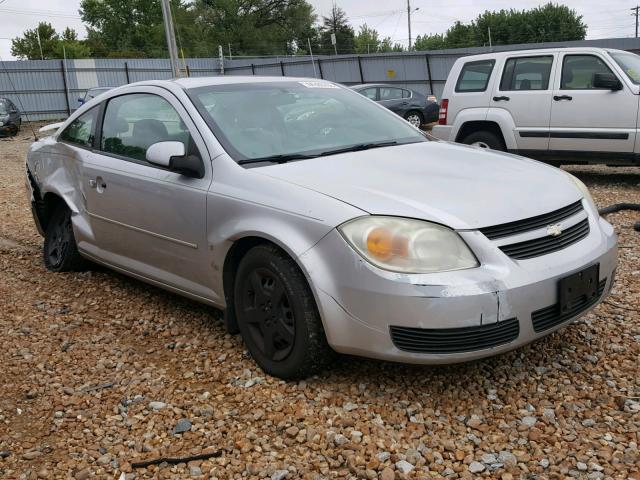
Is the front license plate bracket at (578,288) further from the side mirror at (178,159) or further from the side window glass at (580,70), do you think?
the side window glass at (580,70)

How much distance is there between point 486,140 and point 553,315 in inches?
253

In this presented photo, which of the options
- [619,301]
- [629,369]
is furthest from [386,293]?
[619,301]

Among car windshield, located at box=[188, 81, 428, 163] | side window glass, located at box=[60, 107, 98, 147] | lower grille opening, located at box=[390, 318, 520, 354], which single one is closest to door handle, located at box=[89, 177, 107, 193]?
side window glass, located at box=[60, 107, 98, 147]

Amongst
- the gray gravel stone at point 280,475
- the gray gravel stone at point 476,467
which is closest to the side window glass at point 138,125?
the gray gravel stone at point 280,475

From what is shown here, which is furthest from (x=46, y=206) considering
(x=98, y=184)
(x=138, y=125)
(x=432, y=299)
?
(x=432, y=299)

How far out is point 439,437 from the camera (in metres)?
2.74

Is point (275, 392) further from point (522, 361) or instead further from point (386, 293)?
point (522, 361)

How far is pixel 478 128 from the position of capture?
9211 millimetres

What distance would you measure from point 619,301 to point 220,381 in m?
2.46

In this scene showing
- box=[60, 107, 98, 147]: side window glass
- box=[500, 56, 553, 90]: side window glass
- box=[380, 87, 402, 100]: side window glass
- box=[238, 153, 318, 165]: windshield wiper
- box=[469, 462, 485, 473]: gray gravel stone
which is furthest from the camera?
box=[380, 87, 402, 100]: side window glass

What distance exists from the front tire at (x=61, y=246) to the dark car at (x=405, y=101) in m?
13.6

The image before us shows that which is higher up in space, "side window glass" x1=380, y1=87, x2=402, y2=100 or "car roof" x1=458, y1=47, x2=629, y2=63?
"car roof" x1=458, y1=47, x2=629, y2=63

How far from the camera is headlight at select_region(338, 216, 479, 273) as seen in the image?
278cm

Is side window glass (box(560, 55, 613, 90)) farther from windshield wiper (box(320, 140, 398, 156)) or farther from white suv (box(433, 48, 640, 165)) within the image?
windshield wiper (box(320, 140, 398, 156))
